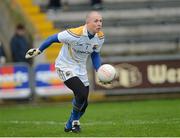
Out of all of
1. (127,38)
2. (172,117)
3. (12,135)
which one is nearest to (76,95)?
(12,135)

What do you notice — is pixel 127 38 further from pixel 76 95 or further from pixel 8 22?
pixel 76 95

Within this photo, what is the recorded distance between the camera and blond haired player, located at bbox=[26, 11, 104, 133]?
12422 mm

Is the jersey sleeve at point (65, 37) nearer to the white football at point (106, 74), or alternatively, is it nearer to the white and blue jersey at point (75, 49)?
the white and blue jersey at point (75, 49)

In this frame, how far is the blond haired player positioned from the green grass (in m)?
0.59

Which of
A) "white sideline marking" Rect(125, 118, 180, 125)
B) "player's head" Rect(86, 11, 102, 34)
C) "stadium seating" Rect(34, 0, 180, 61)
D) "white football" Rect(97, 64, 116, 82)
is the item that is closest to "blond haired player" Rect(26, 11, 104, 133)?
"player's head" Rect(86, 11, 102, 34)

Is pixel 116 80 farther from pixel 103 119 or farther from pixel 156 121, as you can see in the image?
pixel 156 121

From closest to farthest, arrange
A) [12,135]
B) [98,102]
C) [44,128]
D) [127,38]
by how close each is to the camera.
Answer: [12,135], [44,128], [98,102], [127,38]

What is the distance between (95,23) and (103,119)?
3.84m

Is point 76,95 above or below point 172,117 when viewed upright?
above

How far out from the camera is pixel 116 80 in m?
21.2

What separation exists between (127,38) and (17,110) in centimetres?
737

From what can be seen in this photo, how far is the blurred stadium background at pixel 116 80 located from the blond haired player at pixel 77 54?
1.94ft

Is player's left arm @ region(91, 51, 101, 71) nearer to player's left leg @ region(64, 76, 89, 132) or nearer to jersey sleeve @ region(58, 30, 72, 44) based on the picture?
player's left leg @ region(64, 76, 89, 132)

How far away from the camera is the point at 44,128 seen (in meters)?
13.7
